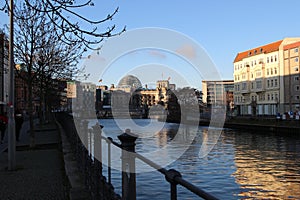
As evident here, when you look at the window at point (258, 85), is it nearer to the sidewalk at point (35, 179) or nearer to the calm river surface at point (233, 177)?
the calm river surface at point (233, 177)

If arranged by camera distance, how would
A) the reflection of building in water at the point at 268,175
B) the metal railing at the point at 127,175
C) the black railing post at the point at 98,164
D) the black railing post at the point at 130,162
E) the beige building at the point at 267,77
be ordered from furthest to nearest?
the beige building at the point at 267,77
the reflection of building in water at the point at 268,175
the black railing post at the point at 98,164
the black railing post at the point at 130,162
the metal railing at the point at 127,175

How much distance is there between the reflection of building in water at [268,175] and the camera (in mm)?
13242

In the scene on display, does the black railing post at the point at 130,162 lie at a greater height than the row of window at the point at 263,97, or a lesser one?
lesser

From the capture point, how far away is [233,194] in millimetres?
13102

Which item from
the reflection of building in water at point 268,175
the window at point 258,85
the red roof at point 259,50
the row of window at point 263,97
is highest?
the red roof at point 259,50

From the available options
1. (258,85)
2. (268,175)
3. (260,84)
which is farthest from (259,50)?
(268,175)

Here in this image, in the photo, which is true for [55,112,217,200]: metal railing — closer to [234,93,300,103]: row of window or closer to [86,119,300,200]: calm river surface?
[86,119,300,200]: calm river surface

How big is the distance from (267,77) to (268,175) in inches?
2921

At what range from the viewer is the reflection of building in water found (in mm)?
13242

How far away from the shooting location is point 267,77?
86375 mm

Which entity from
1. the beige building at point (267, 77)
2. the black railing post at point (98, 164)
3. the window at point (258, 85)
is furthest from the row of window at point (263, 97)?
the black railing post at point (98, 164)

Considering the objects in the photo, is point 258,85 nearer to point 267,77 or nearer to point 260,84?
point 260,84

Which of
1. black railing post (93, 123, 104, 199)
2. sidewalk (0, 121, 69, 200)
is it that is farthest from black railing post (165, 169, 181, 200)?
sidewalk (0, 121, 69, 200)

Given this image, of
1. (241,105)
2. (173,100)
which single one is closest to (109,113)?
(173,100)
